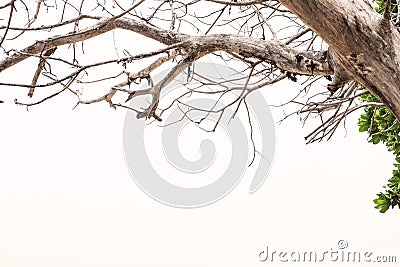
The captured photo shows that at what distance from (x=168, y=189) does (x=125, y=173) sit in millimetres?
561

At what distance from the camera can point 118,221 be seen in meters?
3.18

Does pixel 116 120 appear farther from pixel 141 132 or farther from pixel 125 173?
pixel 141 132

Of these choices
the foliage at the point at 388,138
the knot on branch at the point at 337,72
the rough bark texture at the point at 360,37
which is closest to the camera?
the rough bark texture at the point at 360,37

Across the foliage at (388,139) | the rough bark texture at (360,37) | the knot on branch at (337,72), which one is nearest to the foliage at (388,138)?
the foliage at (388,139)

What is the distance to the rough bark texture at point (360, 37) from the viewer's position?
3.00ft

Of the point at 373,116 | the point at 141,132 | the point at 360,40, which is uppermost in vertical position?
the point at 141,132

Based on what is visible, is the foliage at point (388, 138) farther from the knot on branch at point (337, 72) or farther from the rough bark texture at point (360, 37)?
the rough bark texture at point (360, 37)

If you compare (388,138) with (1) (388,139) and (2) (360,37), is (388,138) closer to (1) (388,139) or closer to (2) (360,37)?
(1) (388,139)

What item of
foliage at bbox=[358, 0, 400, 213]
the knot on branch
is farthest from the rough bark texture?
foliage at bbox=[358, 0, 400, 213]

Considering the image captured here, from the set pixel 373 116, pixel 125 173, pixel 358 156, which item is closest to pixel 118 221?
pixel 125 173

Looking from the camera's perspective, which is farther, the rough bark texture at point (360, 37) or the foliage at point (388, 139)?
the foliage at point (388, 139)

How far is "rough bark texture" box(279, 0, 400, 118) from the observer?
92 cm

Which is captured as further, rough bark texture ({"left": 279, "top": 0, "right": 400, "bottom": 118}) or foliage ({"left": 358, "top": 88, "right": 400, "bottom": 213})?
foliage ({"left": 358, "top": 88, "right": 400, "bottom": 213})

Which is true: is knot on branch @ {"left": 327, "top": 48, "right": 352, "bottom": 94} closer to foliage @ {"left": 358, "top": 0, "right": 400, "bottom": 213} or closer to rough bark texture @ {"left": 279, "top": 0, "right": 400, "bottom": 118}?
rough bark texture @ {"left": 279, "top": 0, "right": 400, "bottom": 118}
